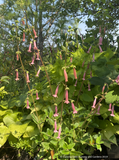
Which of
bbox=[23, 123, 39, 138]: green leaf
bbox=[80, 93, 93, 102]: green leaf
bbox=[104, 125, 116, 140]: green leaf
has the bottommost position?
bbox=[104, 125, 116, 140]: green leaf

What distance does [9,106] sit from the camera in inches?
63.8

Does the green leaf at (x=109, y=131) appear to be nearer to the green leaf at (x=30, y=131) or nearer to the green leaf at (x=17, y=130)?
the green leaf at (x=30, y=131)

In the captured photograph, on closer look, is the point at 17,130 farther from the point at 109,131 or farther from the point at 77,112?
the point at 109,131

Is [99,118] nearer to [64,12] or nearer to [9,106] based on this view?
[9,106]

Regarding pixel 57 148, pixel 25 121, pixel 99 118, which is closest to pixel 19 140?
pixel 25 121

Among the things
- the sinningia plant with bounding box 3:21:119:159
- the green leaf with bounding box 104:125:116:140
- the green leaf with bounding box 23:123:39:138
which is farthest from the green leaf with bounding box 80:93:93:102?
the green leaf with bounding box 23:123:39:138

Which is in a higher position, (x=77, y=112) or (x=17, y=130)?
(x=77, y=112)

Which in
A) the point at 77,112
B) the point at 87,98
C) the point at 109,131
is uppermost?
the point at 87,98

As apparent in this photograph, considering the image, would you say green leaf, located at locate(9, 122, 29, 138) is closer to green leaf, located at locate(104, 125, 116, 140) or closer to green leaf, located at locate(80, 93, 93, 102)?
green leaf, located at locate(80, 93, 93, 102)

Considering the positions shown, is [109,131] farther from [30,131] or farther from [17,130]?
[17,130]

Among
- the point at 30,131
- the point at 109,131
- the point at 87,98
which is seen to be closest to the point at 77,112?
the point at 87,98

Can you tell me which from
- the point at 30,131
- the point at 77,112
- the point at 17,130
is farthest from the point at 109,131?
the point at 17,130

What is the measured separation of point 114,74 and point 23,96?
1.00 metres

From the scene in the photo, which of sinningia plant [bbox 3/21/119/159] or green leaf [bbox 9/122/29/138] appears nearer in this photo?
sinningia plant [bbox 3/21/119/159]
